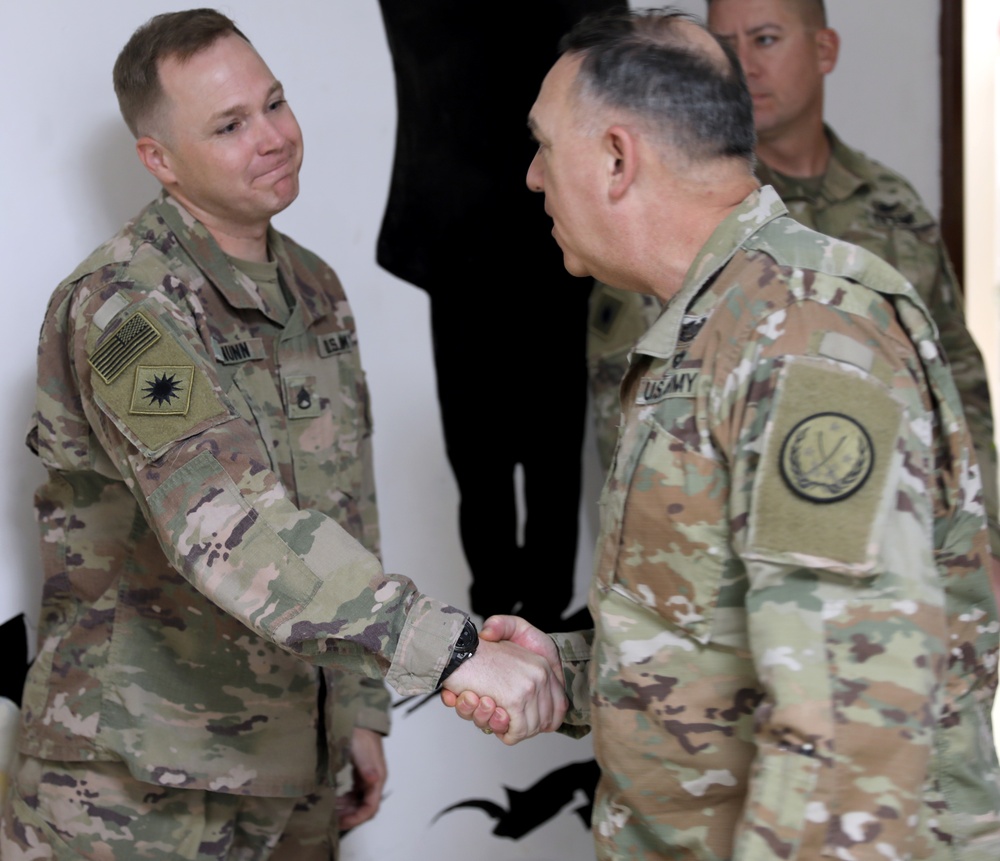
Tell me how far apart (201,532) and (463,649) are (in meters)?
0.39

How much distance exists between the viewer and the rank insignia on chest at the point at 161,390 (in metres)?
1.58

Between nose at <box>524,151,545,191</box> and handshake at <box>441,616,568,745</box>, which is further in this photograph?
handshake at <box>441,616,568,745</box>

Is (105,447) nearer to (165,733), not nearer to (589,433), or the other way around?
(165,733)

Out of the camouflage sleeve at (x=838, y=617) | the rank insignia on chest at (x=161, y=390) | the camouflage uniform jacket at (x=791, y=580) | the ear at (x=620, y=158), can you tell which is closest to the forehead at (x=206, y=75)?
the rank insignia on chest at (x=161, y=390)

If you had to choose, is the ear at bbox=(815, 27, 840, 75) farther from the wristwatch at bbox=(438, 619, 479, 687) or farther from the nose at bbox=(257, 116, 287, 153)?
the wristwatch at bbox=(438, 619, 479, 687)

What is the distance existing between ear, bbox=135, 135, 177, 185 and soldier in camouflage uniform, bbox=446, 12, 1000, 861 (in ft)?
2.41

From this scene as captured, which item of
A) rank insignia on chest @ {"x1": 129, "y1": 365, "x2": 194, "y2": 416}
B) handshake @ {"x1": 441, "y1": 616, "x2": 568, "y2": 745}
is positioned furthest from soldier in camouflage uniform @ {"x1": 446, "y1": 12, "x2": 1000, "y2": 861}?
rank insignia on chest @ {"x1": 129, "y1": 365, "x2": 194, "y2": 416}

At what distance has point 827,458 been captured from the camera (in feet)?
3.51

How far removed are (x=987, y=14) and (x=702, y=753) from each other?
2715 millimetres

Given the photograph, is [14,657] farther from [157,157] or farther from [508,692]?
[508,692]

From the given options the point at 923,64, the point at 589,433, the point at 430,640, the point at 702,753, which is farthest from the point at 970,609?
the point at 923,64

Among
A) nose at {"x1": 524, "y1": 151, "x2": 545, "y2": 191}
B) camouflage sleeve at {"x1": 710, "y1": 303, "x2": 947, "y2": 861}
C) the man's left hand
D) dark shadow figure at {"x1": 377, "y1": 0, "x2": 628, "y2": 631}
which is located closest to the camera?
camouflage sleeve at {"x1": 710, "y1": 303, "x2": 947, "y2": 861}

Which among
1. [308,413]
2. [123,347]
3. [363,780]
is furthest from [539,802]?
[123,347]

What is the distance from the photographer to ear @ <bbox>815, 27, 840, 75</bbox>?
2.69m
